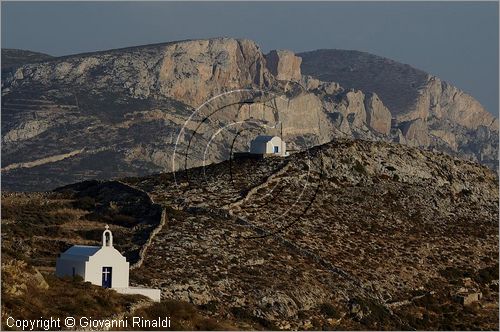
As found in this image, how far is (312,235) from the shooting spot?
378ft

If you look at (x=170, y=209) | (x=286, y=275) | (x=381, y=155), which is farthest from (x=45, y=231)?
(x=381, y=155)

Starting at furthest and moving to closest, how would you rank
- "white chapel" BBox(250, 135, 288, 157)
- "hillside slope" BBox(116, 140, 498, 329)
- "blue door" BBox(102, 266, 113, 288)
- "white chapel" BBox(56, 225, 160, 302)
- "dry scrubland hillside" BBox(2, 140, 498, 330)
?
"white chapel" BBox(250, 135, 288, 157), "hillside slope" BBox(116, 140, 498, 329), "dry scrubland hillside" BBox(2, 140, 498, 330), "blue door" BBox(102, 266, 113, 288), "white chapel" BBox(56, 225, 160, 302)

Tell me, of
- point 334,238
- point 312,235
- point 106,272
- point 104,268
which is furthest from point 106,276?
point 334,238

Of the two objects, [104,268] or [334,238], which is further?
[334,238]

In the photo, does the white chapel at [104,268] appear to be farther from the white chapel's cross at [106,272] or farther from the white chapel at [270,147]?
the white chapel at [270,147]

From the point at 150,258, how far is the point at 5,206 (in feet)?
89.0

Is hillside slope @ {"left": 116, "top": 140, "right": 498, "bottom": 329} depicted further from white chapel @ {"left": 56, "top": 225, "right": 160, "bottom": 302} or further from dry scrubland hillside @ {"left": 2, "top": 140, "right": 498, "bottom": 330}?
white chapel @ {"left": 56, "top": 225, "right": 160, "bottom": 302}

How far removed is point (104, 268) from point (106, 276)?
0.52 m

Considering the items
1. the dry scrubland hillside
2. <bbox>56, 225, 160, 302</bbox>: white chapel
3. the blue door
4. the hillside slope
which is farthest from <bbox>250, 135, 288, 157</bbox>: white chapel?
the blue door

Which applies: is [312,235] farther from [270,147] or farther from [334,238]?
[270,147]

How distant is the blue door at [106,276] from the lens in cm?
7838

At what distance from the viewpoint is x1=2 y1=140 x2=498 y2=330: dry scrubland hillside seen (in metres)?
95.8

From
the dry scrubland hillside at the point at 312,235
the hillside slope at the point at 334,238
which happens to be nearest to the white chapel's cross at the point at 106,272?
the dry scrubland hillside at the point at 312,235

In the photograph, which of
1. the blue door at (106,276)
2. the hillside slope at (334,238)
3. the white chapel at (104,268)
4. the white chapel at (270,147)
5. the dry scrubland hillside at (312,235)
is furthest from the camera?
the white chapel at (270,147)
